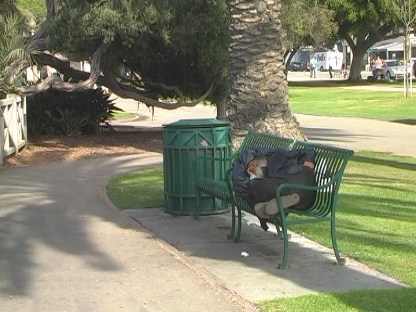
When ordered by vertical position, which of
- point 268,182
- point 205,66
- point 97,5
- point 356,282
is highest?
point 97,5

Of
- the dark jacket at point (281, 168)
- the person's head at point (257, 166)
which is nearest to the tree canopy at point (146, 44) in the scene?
the dark jacket at point (281, 168)

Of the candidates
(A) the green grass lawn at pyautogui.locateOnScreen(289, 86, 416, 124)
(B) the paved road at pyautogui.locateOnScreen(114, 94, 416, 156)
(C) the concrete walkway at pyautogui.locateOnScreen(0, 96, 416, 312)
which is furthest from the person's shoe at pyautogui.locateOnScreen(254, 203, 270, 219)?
(A) the green grass lawn at pyautogui.locateOnScreen(289, 86, 416, 124)

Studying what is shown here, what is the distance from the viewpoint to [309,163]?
6648 mm

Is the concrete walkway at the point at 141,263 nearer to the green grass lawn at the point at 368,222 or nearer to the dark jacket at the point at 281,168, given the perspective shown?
the green grass lawn at the point at 368,222

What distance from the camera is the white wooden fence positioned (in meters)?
15.1

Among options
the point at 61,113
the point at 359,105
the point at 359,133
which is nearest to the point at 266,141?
the point at 61,113

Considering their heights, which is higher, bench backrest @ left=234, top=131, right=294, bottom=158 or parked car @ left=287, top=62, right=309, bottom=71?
parked car @ left=287, top=62, right=309, bottom=71

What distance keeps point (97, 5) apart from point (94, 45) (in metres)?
1.25

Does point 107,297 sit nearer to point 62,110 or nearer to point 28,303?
point 28,303

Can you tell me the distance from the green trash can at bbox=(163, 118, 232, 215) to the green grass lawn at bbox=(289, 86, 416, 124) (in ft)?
56.5

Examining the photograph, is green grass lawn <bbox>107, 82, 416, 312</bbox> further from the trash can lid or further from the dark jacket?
the trash can lid

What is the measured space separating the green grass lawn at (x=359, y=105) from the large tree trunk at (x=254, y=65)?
13.4 metres

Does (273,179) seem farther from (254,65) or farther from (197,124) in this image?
(254,65)

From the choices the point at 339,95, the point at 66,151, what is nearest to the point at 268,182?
the point at 66,151
